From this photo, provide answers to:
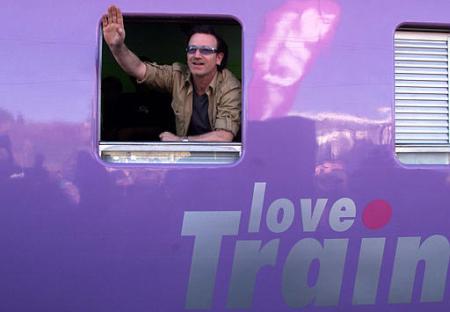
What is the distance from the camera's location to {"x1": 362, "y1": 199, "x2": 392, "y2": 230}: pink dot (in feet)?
8.89

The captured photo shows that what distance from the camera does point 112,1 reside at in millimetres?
2670

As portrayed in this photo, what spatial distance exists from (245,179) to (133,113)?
0.93m

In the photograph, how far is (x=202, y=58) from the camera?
2.87 m

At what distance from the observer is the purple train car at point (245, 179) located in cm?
258

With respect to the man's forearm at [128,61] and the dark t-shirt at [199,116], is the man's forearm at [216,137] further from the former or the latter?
the man's forearm at [128,61]

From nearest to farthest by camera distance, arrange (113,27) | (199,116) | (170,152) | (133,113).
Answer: (113,27) < (170,152) < (199,116) < (133,113)

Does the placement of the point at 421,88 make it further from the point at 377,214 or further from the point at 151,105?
the point at 151,105

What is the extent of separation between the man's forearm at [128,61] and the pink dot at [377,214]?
46.0 inches

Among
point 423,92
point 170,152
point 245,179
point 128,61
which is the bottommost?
point 245,179

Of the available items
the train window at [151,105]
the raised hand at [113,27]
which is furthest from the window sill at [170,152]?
the raised hand at [113,27]

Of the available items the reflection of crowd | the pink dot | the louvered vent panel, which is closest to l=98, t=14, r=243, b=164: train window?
the reflection of crowd

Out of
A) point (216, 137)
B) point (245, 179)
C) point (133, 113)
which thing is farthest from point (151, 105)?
point (245, 179)

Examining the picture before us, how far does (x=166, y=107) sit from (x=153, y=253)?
92cm

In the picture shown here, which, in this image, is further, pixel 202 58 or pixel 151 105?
pixel 151 105
